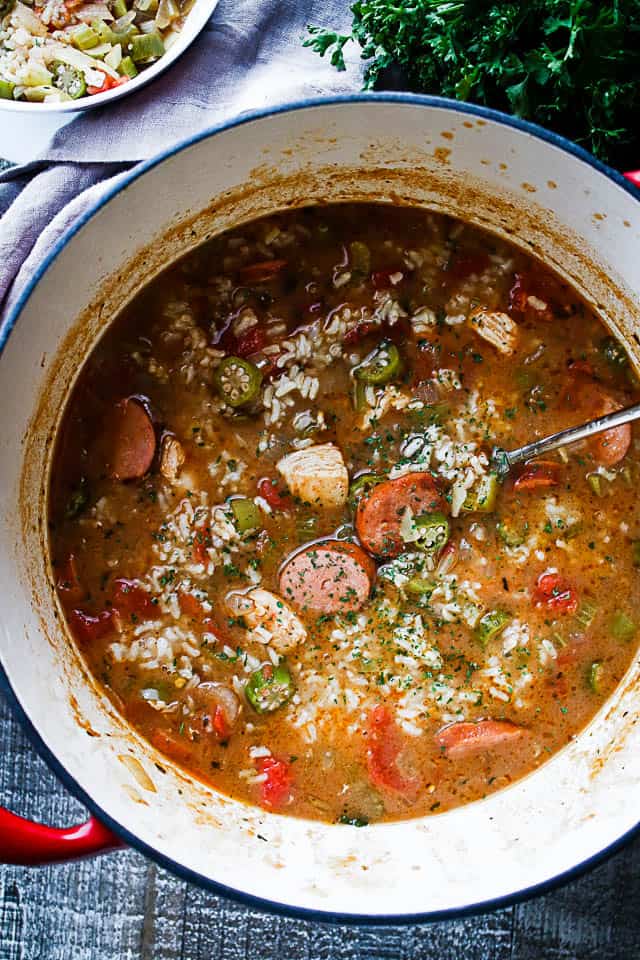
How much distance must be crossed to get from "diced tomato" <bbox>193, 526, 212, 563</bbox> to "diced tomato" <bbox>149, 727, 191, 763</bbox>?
1.58 ft

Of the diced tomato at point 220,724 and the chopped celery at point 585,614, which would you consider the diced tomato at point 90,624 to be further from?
the chopped celery at point 585,614

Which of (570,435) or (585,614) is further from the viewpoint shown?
(585,614)

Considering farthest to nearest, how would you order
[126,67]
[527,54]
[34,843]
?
[126,67] → [527,54] → [34,843]

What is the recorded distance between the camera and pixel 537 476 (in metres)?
2.67

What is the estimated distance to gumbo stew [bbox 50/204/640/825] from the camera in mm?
2607

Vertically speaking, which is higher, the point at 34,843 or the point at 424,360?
the point at 424,360

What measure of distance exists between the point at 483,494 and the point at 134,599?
96 centimetres

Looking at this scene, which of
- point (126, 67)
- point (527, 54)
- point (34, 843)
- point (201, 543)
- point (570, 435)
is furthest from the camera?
point (126, 67)

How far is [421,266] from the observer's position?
261cm

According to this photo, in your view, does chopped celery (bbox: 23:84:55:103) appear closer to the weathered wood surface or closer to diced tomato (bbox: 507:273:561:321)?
diced tomato (bbox: 507:273:561:321)

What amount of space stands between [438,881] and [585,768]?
50 centimetres

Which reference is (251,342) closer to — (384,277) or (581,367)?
(384,277)

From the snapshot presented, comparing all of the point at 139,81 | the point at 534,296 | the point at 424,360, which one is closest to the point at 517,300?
the point at 534,296

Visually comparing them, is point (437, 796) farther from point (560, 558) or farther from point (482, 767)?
point (560, 558)
